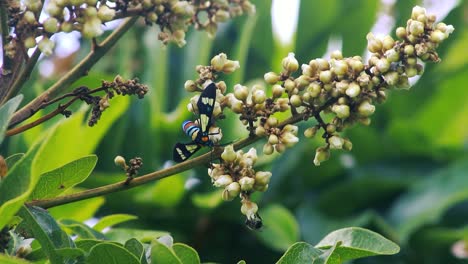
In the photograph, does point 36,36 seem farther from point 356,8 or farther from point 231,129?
point 356,8

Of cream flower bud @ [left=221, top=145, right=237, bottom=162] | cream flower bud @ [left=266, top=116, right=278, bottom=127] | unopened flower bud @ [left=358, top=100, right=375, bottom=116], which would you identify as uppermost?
unopened flower bud @ [left=358, top=100, right=375, bottom=116]

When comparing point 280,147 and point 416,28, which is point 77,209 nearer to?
point 280,147

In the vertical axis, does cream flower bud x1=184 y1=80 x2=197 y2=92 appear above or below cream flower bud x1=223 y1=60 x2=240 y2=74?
below

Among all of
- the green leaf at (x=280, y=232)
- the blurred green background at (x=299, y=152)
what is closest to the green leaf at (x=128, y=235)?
the blurred green background at (x=299, y=152)

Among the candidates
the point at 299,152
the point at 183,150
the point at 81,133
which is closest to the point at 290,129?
the point at 183,150

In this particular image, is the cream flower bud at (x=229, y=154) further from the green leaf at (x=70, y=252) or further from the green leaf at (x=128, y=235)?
the green leaf at (x=128, y=235)

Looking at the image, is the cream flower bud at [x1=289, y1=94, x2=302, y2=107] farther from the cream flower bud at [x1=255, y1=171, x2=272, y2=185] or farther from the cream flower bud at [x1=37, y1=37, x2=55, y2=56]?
the cream flower bud at [x1=37, y1=37, x2=55, y2=56]

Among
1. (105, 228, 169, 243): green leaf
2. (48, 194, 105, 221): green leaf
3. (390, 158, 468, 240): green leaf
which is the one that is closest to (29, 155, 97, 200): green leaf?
(105, 228, 169, 243): green leaf
